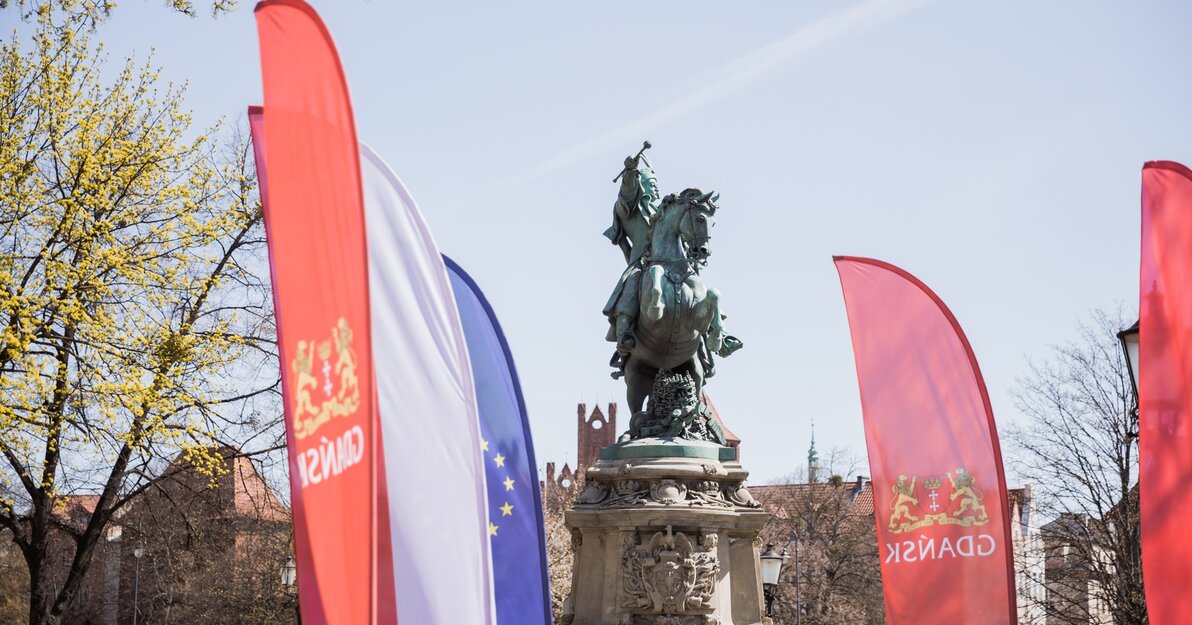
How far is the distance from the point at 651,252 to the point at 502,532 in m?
6.13

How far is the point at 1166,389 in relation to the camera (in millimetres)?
7930

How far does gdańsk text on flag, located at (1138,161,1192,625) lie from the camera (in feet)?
25.5

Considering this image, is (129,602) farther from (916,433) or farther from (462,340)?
(462,340)

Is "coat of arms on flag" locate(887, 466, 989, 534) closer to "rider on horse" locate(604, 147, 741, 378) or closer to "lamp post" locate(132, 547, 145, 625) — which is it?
"rider on horse" locate(604, 147, 741, 378)

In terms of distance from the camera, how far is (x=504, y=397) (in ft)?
24.7

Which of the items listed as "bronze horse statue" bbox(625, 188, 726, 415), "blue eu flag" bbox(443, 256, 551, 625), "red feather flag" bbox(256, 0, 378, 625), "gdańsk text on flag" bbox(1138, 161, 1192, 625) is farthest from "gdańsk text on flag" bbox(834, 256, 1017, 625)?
"red feather flag" bbox(256, 0, 378, 625)

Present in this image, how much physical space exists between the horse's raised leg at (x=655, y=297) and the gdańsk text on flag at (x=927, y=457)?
1.84 metres

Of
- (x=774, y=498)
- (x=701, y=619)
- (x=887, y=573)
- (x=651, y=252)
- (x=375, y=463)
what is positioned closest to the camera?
(x=375, y=463)

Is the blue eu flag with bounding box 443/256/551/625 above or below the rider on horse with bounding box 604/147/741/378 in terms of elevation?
below

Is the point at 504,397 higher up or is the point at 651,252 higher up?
the point at 651,252

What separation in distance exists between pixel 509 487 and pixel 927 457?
4.25 m

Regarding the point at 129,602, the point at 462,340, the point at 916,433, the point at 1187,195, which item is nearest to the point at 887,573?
the point at 916,433

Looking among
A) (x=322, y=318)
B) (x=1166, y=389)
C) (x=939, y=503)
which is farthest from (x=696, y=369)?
(x=322, y=318)

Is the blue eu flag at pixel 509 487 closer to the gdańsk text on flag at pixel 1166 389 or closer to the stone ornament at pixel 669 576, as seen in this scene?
the gdańsk text on flag at pixel 1166 389
